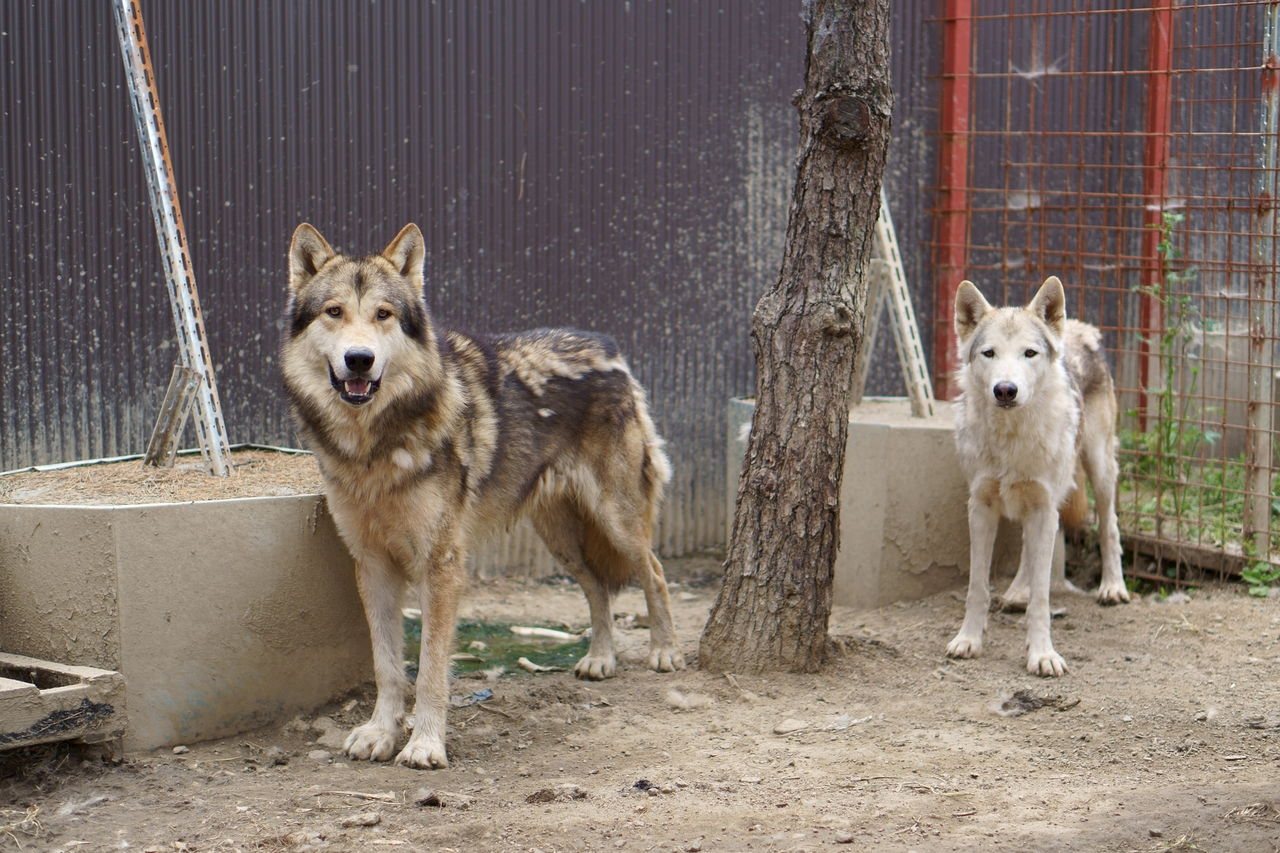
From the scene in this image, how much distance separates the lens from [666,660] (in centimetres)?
612

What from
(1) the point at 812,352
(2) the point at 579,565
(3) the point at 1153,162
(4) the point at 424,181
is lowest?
(2) the point at 579,565

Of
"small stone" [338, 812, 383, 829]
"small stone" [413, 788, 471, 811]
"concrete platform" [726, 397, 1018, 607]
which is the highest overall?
"concrete platform" [726, 397, 1018, 607]

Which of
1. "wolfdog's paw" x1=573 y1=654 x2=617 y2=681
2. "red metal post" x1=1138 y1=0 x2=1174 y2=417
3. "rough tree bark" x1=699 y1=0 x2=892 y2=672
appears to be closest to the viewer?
"rough tree bark" x1=699 y1=0 x2=892 y2=672

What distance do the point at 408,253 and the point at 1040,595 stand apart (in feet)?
11.2

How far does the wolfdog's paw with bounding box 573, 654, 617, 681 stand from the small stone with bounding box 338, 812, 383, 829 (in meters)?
1.93

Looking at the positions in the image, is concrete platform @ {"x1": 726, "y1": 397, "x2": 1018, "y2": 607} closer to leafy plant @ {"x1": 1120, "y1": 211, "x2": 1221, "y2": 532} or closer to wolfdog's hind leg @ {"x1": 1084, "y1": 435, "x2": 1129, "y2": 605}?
wolfdog's hind leg @ {"x1": 1084, "y1": 435, "x2": 1129, "y2": 605}

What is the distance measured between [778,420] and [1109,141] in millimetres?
5768

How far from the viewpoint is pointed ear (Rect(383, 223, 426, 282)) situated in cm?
496

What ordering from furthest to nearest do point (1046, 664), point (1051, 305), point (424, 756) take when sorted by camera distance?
point (1051, 305) → point (1046, 664) → point (424, 756)

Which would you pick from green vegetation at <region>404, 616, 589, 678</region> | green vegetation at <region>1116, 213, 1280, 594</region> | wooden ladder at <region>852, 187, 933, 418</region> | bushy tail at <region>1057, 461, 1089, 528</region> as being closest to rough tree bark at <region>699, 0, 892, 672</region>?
green vegetation at <region>404, 616, 589, 678</region>

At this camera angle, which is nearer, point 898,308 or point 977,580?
point 977,580

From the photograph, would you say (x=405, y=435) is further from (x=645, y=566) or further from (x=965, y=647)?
(x=965, y=647)

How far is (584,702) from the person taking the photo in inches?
223

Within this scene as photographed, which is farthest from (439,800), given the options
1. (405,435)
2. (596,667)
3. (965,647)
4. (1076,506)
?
(1076,506)
